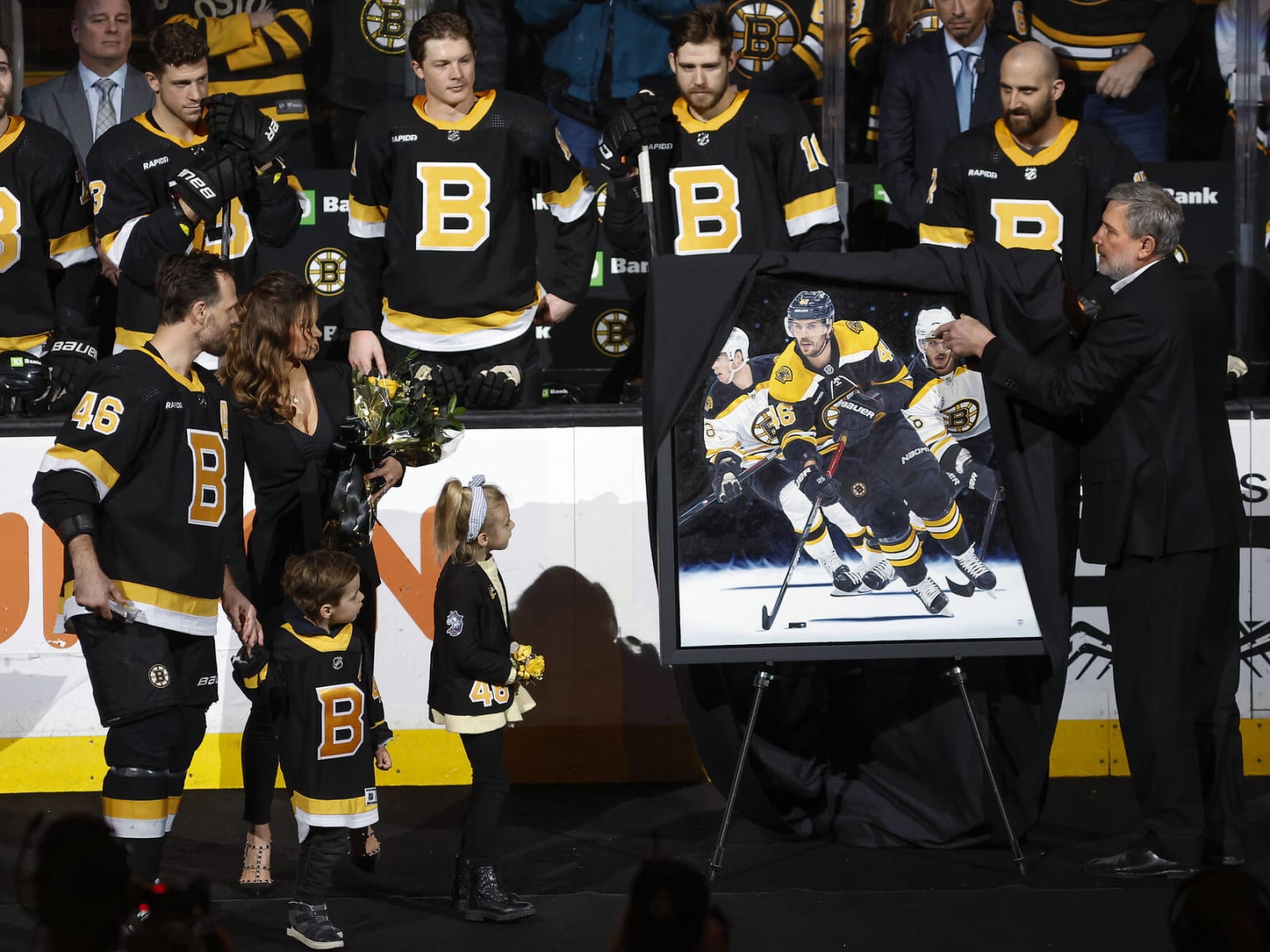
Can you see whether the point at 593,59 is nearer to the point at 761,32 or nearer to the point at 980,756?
the point at 761,32

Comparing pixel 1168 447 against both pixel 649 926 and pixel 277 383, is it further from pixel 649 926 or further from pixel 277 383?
pixel 649 926

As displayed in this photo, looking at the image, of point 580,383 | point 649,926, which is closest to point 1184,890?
point 649,926

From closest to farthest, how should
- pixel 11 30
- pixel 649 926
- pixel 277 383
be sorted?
pixel 649 926 < pixel 277 383 < pixel 11 30

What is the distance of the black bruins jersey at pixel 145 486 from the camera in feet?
12.8

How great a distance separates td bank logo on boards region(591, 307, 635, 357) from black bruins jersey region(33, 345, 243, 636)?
3443 mm

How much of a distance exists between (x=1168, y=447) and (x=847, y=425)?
91 centimetres

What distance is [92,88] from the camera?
6977mm

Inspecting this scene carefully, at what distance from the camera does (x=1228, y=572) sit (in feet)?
15.3

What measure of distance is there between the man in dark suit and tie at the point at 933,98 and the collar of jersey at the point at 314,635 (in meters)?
3.53

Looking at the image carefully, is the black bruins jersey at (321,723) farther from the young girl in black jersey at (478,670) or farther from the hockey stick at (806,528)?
the hockey stick at (806,528)

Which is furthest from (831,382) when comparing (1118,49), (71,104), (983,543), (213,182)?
(71,104)

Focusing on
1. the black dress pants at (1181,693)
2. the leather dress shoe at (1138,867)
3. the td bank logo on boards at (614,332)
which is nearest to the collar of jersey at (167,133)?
the td bank logo on boards at (614,332)

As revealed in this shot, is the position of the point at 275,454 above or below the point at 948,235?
below

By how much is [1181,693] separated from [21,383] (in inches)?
155
